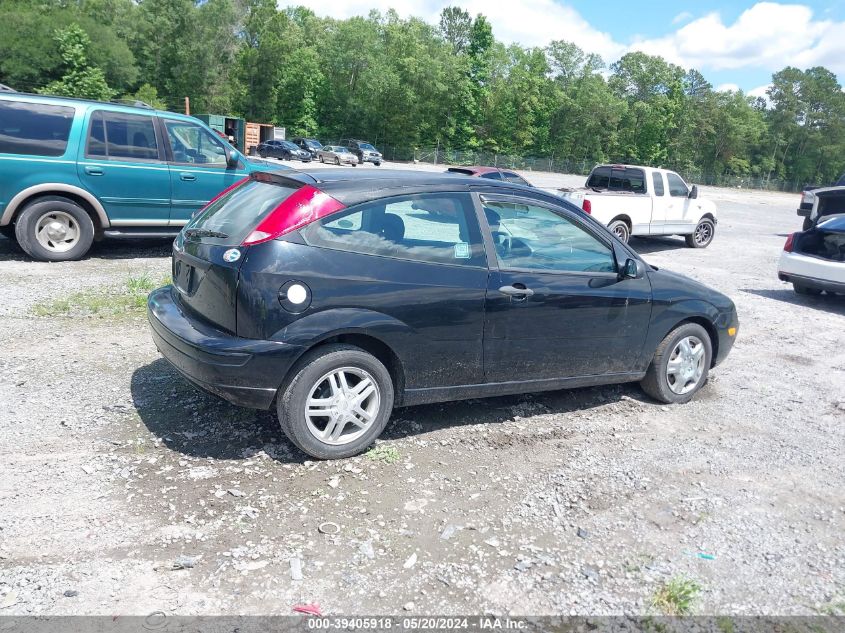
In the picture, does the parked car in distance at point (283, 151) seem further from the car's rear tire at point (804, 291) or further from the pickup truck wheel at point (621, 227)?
the car's rear tire at point (804, 291)

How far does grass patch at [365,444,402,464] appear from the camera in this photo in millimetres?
4219

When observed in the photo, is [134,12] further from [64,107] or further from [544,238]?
[544,238]

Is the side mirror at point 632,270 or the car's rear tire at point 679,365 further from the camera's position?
the car's rear tire at point 679,365

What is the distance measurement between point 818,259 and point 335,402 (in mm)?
9083

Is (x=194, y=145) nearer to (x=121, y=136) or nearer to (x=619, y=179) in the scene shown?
(x=121, y=136)

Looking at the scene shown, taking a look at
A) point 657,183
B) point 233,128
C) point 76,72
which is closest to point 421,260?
point 657,183

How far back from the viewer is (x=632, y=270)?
5.02 m

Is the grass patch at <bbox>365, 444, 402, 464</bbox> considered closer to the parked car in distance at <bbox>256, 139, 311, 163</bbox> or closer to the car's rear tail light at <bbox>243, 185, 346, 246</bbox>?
the car's rear tail light at <bbox>243, 185, 346, 246</bbox>

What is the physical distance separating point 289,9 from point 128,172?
98.8 m

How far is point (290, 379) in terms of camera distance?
3.92 m

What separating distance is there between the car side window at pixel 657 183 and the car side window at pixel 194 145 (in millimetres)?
9141

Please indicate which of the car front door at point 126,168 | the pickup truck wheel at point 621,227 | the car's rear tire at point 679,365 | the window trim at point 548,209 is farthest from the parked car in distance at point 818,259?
the car front door at point 126,168

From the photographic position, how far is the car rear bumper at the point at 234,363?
3.79m

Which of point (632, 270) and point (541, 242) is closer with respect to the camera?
point (541, 242)
